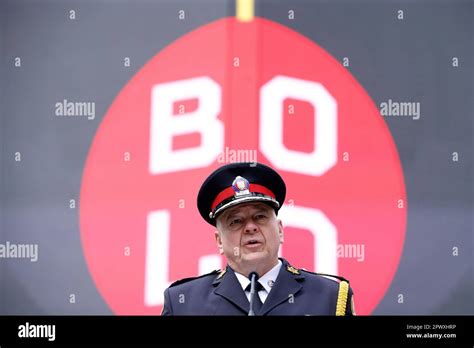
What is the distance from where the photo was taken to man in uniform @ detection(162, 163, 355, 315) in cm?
132

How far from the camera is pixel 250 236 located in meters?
1.35

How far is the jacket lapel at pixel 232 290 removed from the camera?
1.32 metres


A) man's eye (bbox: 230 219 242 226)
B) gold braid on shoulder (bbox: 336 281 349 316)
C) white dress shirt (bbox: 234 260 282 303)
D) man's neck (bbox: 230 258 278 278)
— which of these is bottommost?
gold braid on shoulder (bbox: 336 281 349 316)

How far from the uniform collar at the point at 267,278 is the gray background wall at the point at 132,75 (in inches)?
55.5

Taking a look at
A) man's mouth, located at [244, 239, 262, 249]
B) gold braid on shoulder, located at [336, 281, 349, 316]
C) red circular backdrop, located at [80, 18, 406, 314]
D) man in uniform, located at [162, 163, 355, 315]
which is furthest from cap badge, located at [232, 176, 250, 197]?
red circular backdrop, located at [80, 18, 406, 314]

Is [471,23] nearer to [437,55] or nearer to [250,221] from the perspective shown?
[437,55]

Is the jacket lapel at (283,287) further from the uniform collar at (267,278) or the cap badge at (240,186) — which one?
the cap badge at (240,186)

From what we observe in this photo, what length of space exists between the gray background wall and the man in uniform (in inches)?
52.8

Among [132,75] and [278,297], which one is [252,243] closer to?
[278,297]

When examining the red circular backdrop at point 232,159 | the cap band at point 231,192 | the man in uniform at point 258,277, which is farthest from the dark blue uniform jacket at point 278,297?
the red circular backdrop at point 232,159

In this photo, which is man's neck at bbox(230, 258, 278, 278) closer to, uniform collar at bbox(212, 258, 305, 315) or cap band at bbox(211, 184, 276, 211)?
uniform collar at bbox(212, 258, 305, 315)

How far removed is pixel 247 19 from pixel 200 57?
0.79 ft

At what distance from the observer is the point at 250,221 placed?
1.40 meters
